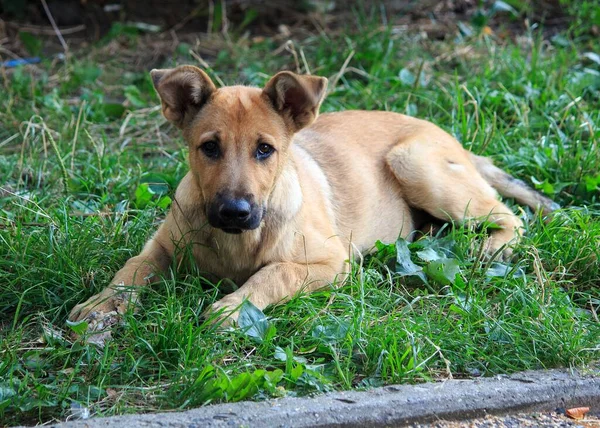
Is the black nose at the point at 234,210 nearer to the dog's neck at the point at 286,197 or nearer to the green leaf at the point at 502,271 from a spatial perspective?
the dog's neck at the point at 286,197

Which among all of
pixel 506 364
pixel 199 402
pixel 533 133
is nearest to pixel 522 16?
pixel 533 133

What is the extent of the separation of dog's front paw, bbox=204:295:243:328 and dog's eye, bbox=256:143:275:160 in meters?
0.84

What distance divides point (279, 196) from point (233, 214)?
60 centimetres

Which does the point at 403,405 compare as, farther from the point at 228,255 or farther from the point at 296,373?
the point at 228,255

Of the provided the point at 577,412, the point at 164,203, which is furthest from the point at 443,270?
the point at 164,203

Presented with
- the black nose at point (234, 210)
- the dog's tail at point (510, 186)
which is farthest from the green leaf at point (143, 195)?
the dog's tail at point (510, 186)

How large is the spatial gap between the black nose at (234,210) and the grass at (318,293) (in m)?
0.50

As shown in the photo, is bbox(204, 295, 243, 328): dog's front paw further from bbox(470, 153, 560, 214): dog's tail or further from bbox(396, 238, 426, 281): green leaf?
bbox(470, 153, 560, 214): dog's tail

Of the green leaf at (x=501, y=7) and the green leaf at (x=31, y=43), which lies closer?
the green leaf at (x=31, y=43)

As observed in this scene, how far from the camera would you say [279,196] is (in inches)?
203

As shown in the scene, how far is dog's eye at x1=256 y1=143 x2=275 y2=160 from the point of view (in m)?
4.90

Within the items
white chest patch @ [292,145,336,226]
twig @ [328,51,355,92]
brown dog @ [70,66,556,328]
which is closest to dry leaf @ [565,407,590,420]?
brown dog @ [70,66,556,328]

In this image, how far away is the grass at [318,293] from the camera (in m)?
4.17

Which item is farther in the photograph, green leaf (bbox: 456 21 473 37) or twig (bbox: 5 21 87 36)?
twig (bbox: 5 21 87 36)
